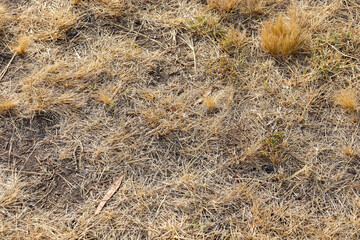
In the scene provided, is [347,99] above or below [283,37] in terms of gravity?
below

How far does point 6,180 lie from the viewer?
99.7 inches

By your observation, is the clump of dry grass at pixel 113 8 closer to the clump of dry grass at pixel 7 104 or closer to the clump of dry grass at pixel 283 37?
the clump of dry grass at pixel 7 104

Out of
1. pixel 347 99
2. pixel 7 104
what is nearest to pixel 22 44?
pixel 7 104

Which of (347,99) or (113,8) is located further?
(113,8)

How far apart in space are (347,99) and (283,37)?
2.24 ft

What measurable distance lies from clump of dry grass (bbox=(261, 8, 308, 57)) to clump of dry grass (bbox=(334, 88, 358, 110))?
19.8 inches

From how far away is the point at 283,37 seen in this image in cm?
302

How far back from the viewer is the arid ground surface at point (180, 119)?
2.36m

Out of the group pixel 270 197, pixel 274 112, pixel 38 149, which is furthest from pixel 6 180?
pixel 274 112

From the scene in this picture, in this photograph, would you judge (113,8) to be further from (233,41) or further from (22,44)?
(233,41)

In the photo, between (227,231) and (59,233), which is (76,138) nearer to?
(59,233)

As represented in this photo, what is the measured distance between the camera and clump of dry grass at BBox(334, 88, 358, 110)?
2732 millimetres

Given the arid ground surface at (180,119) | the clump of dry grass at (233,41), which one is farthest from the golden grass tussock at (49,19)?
the clump of dry grass at (233,41)

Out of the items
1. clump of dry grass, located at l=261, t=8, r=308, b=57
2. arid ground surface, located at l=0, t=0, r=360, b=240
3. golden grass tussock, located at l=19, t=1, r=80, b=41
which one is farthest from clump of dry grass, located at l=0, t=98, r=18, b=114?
clump of dry grass, located at l=261, t=8, r=308, b=57
